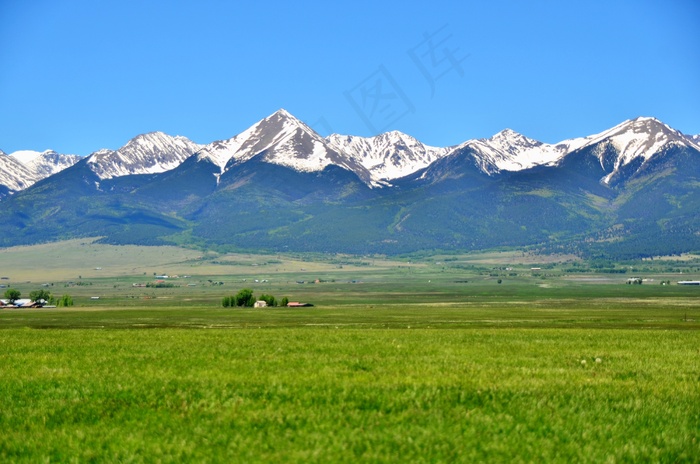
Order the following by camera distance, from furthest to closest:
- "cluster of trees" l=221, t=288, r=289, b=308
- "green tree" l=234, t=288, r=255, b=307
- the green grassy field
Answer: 1. "green tree" l=234, t=288, r=255, b=307
2. "cluster of trees" l=221, t=288, r=289, b=308
3. the green grassy field

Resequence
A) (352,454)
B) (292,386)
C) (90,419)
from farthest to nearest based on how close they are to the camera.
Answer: (292,386) → (90,419) → (352,454)

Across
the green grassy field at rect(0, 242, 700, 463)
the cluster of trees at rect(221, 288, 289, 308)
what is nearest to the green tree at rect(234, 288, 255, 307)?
the cluster of trees at rect(221, 288, 289, 308)

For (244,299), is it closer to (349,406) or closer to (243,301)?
(243,301)

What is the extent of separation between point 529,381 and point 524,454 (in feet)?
26.0

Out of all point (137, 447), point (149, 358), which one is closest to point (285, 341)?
point (149, 358)

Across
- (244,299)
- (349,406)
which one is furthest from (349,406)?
(244,299)

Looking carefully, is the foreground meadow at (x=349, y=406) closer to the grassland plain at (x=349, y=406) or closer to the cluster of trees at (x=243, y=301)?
the grassland plain at (x=349, y=406)

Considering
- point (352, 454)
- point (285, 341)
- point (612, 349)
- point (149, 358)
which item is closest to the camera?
point (352, 454)

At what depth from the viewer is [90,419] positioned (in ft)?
69.0

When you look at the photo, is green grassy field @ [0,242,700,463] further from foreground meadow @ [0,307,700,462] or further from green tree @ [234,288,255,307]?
green tree @ [234,288,255,307]

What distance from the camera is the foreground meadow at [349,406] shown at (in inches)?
714

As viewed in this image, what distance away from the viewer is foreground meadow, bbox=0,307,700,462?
1812 centimetres

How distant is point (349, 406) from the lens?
70.9 ft

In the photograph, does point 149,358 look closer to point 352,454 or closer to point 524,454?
point 352,454
